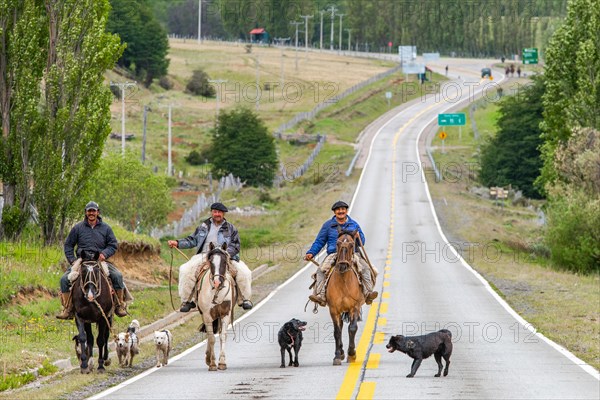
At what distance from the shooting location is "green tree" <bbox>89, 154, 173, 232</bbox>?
6350 cm

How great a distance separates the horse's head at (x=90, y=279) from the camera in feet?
64.2

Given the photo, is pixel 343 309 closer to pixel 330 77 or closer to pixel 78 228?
pixel 78 228

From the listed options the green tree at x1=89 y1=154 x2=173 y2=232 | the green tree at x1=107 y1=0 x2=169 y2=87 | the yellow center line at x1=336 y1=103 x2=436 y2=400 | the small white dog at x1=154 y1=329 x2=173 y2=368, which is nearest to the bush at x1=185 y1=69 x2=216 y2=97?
the green tree at x1=107 y1=0 x2=169 y2=87

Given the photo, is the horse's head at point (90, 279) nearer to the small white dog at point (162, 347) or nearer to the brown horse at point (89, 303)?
the brown horse at point (89, 303)

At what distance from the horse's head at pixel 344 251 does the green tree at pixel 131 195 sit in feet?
143

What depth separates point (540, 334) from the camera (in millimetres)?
26625

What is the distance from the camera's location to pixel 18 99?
112 feet

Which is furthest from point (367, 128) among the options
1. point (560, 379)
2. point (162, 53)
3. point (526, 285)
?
point (560, 379)

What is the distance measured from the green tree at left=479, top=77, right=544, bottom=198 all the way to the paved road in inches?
1791

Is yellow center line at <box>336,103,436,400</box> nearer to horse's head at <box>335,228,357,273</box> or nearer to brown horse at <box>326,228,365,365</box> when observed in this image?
brown horse at <box>326,228,365,365</box>

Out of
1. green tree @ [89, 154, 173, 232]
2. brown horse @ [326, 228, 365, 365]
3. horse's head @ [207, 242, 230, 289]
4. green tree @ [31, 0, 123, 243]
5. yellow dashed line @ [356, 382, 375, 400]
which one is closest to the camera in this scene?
yellow dashed line @ [356, 382, 375, 400]

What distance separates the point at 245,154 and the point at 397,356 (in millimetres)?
78636

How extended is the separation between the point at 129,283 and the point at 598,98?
106 ft

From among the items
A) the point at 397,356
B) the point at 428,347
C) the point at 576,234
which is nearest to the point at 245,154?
the point at 576,234
